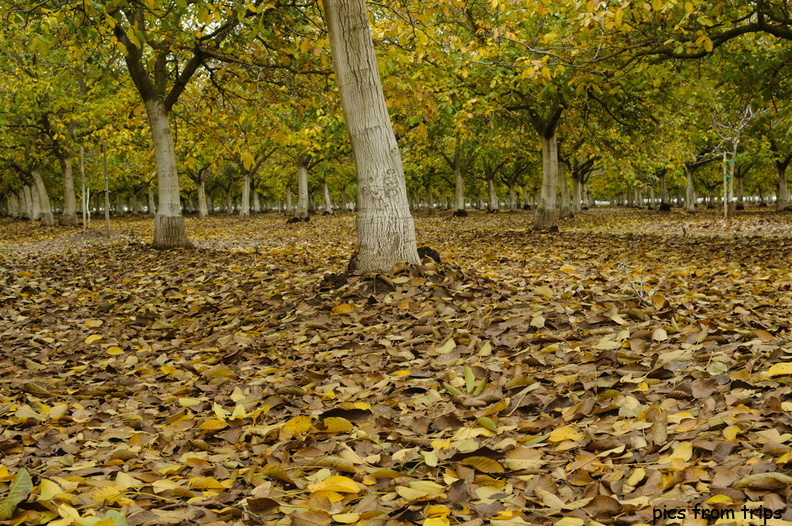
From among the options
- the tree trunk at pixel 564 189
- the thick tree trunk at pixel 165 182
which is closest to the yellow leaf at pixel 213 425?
the thick tree trunk at pixel 165 182

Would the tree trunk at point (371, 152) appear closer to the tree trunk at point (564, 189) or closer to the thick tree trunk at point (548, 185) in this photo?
the thick tree trunk at point (548, 185)

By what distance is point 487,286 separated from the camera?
637 cm

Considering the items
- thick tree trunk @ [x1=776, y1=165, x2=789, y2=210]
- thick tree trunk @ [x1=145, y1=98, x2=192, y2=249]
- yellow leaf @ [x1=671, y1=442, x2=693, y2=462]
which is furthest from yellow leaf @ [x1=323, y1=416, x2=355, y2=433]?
thick tree trunk @ [x1=776, y1=165, x2=789, y2=210]

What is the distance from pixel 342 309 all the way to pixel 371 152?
1.82 metres

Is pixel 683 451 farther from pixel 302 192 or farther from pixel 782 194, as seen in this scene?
pixel 782 194

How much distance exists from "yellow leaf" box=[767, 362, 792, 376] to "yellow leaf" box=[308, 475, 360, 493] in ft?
7.67

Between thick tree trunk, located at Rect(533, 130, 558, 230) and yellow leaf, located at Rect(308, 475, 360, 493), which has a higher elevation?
thick tree trunk, located at Rect(533, 130, 558, 230)

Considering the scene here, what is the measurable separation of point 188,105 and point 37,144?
54.9ft

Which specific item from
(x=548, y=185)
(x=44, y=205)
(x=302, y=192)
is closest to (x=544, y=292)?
(x=548, y=185)

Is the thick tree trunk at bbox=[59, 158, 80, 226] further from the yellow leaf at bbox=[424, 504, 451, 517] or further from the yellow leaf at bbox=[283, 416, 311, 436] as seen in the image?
the yellow leaf at bbox=[424, 504, 451, 517]

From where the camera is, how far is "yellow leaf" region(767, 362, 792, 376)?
3098 millimetres

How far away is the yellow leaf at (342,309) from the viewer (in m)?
5.67

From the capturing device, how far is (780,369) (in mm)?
3121

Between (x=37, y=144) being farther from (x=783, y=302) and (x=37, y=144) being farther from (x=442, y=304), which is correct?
(x=783, y=302)
